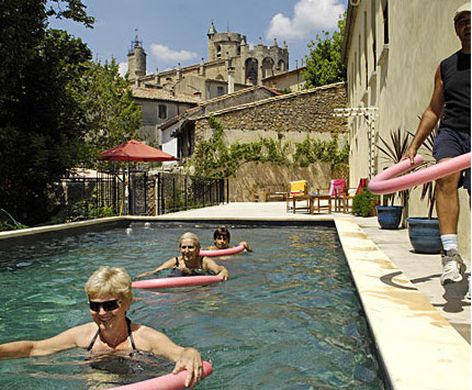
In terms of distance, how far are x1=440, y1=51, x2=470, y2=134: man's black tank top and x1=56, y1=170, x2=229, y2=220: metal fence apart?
40.0ft

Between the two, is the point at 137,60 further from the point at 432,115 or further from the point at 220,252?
the point at 432,115

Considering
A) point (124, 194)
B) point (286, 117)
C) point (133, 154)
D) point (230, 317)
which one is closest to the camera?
point (230, 317)

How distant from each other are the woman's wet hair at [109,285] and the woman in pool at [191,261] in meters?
2.86

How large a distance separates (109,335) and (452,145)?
255 centimetres

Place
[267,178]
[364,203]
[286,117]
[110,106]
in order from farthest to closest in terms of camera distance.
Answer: [286,117]
[267,178]
[110,106]
[364,203]

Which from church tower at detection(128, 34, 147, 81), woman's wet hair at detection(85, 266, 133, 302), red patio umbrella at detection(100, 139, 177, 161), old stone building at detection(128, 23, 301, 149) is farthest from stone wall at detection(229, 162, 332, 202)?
church tower at detection(128, 34, 147, 81)

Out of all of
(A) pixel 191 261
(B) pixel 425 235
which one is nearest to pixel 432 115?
(B) pixel 425 235

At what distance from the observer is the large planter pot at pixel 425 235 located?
5.56 metres

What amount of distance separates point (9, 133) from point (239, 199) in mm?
14879

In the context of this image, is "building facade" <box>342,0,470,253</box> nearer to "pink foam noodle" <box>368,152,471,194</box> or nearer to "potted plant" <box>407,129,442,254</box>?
"potted plant" <box>407,129,442,254</box>

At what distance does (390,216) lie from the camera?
8875 mm

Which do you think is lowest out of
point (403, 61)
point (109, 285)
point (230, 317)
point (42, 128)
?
point (230, 317)

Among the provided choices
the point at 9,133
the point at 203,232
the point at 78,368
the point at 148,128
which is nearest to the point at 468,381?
the point at 78,368

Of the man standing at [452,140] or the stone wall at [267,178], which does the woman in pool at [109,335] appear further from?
the stone wall at [267,178]
